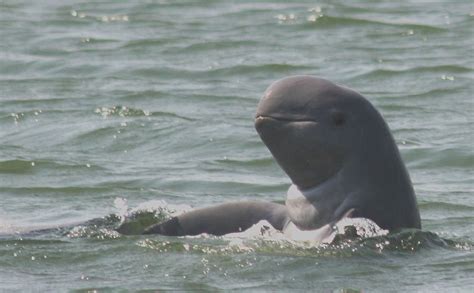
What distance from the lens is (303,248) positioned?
8.24 m

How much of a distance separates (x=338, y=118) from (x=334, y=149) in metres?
0.16

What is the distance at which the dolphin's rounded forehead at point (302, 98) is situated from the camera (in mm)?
8125

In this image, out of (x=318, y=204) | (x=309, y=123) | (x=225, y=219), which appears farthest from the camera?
(x=225, y=219)

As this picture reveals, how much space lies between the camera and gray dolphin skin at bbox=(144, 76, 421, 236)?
8141mm

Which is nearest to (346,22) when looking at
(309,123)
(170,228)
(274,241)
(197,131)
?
(197,131)

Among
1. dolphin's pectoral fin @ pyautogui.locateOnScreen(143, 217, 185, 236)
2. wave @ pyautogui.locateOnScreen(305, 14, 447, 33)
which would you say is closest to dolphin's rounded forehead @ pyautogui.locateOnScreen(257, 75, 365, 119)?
dolphin's pectoral fin @ pyautogui.locateOnScreen(143, 217, 185, 236)

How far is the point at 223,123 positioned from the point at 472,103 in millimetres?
2613

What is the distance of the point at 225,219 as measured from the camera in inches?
336

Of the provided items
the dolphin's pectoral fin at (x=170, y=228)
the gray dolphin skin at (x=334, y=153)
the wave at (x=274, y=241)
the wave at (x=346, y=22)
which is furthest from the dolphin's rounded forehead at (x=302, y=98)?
the wave at (x=346, y=22)

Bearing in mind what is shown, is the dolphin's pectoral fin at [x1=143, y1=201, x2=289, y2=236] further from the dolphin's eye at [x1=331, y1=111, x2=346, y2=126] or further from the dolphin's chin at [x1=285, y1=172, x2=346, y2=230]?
the dolphin's eye at [x1=331, y1=111, x2=346, y2=126]

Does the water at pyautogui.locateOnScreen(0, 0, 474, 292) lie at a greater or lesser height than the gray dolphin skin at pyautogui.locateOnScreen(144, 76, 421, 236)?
lesser

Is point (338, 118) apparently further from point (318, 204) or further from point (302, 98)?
point (318, 204)

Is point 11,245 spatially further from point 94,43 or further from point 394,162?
point 94,43

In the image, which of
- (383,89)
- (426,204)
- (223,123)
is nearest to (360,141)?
(426,204)
